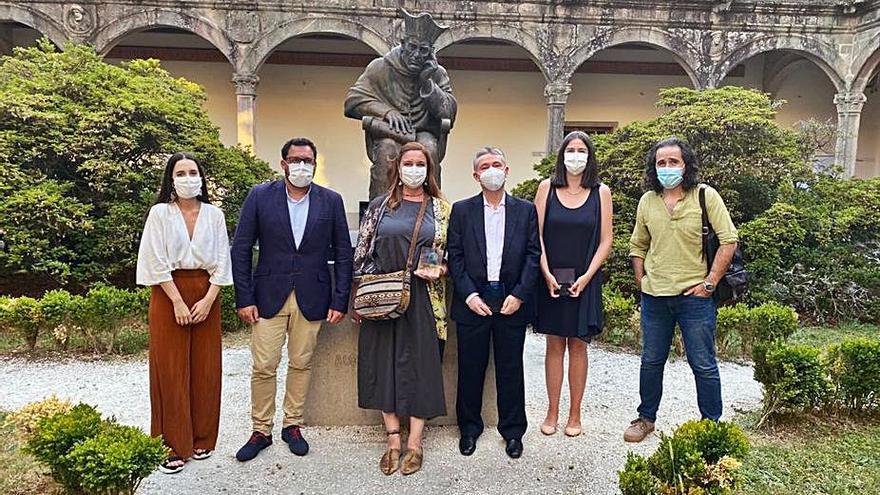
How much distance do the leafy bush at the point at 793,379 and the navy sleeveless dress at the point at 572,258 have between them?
1387 millimetres

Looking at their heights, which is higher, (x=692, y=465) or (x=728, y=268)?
(x=728, y=268)

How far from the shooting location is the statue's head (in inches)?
171

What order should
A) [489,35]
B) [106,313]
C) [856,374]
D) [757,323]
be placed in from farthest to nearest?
[489,35]
[757,323]
[106,313]
[856,374]

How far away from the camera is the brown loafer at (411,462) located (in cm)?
337

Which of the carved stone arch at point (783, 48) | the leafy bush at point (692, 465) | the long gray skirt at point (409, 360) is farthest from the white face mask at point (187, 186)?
the carved stone arch at point (783, 48)

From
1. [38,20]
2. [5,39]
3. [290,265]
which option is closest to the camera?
[290,265]

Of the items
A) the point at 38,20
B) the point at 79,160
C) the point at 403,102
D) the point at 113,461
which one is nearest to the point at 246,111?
the point at 38,20

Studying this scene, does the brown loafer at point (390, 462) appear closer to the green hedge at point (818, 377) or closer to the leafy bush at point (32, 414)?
the leafy bush at point (32, 414)

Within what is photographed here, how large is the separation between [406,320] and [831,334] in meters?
6.32

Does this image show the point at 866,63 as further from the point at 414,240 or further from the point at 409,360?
the point at 409,360

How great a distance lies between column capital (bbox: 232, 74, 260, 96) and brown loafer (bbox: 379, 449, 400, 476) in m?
11.6

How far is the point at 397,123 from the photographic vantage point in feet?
14.7

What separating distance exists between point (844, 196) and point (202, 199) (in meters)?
8.96

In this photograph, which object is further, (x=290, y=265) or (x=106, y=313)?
(x=106, y=313)
